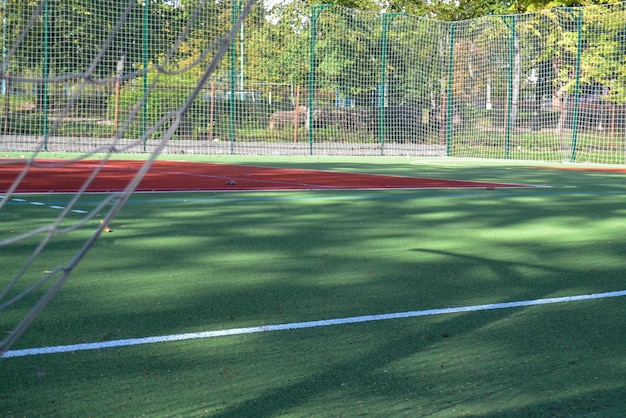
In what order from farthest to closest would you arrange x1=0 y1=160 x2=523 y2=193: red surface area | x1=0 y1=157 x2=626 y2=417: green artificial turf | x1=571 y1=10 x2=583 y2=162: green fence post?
x1=571 y1=10 x2=583 y2=162: green fence post
x1=0 y1=160 x2=523 y2=193: red surface area
x1=0 y1=157 x2=626 y2=417: green artificial turf

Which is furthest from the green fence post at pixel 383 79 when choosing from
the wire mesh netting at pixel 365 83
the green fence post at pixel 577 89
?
the green fence post at pixel 577 89

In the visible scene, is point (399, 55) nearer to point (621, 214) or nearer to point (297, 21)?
point (297, 21)

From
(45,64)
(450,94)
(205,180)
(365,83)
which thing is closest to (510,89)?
(450,94)

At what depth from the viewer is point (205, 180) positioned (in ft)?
40.0

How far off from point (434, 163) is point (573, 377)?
15132 mm

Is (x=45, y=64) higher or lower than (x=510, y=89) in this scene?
higher

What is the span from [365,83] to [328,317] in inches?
712

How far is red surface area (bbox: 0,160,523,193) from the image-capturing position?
1080 cm

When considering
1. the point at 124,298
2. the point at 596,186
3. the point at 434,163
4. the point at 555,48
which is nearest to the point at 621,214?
the point at 596,186

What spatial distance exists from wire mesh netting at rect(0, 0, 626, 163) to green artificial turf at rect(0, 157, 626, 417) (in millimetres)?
11624

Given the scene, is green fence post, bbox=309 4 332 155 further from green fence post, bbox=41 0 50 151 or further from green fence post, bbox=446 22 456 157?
green fence post, bbox=41 0 50 151

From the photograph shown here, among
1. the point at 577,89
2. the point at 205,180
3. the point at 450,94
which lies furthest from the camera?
the point at 450,94

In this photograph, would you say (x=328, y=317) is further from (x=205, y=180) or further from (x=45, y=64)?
(x=45, y=64)

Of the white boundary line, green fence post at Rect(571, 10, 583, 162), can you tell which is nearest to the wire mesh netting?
green fence post at Rect(571, 10, 583, 162)
